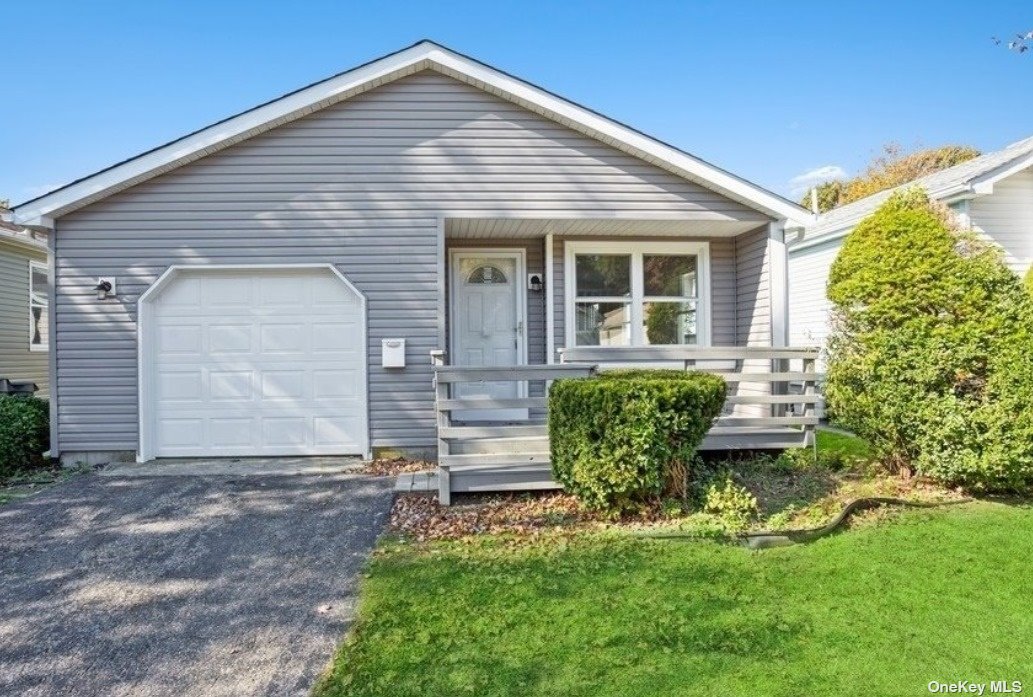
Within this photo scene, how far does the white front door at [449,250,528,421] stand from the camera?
337 inches

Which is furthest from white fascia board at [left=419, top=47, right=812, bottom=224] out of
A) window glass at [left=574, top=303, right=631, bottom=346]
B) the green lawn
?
the green lawn

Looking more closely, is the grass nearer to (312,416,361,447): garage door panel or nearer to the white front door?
(312,416,361,447): garage door panel

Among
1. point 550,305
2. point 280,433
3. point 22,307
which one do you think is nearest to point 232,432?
point 280,433

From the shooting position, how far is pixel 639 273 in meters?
8.53

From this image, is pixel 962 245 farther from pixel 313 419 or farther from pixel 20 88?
pixel 20 88

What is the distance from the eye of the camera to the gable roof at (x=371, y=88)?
682 cm

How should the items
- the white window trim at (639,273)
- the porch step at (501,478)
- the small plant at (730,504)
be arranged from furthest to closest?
1. the white window trim at (639,273)
2. the porch step at (501,478)
3. the small plant at (730,504)

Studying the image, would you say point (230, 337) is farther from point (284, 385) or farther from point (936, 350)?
point (936, 350)

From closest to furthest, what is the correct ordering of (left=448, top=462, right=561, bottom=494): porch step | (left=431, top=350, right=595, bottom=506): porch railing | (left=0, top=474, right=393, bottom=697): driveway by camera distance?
1. (left=0, top=474, right=393, bottom=697): driveway
2. (left=431, top=350, right=595, bottom=506): porch railing
3. (left=448, top=462, right=561, bottom=494): porch step

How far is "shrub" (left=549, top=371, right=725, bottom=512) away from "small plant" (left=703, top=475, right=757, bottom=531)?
1.33 feet

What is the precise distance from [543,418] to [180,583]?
5.06 m

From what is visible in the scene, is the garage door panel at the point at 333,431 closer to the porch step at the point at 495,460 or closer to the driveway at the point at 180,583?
the driveway at the point at 180,583

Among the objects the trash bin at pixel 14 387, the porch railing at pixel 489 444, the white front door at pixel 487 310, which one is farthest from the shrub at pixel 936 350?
the trash bin at pixel 14 387

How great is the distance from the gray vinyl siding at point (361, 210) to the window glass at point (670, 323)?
155cm
